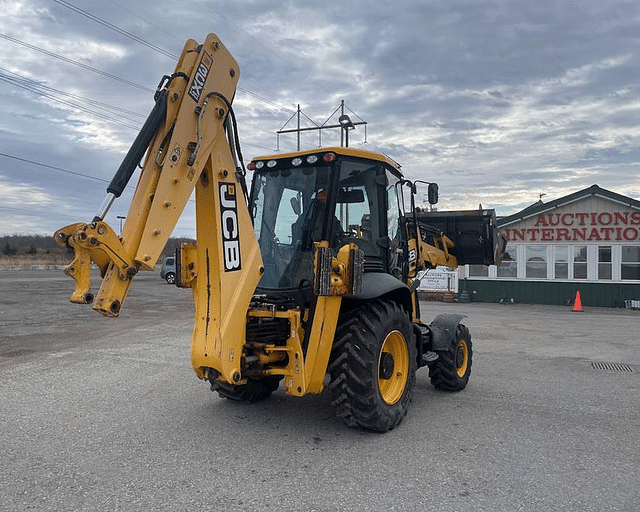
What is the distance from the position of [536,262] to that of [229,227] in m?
18.9

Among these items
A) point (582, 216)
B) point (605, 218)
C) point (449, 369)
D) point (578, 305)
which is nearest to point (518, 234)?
point (582, 216)

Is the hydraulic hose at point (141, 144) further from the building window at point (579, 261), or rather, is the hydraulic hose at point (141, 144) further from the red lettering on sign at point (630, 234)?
the red lettering on sign at point (630, 234)

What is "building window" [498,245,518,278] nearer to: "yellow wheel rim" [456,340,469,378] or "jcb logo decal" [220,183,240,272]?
"yellow wheel rim" [456,340,469,378]

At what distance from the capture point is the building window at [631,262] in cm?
1964

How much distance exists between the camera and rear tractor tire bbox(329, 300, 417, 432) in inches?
190

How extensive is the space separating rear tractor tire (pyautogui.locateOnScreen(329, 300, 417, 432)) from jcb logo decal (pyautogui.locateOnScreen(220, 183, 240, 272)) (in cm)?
120

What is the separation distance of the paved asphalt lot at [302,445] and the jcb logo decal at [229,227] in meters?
1.60

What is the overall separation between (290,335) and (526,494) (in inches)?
86.4

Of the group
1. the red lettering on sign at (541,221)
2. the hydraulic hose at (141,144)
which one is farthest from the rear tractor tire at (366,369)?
the red lettering on sign at (541,221)

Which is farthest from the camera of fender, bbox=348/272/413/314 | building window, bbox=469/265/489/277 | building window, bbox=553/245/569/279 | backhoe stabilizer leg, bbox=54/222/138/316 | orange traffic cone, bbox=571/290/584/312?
building window, bbox=469/265/489/277

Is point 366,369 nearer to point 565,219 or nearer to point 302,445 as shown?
point 302,445

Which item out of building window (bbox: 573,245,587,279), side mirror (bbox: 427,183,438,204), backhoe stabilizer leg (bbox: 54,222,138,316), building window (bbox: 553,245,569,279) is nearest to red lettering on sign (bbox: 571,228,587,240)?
building window (bbox: 573,245,587,279)

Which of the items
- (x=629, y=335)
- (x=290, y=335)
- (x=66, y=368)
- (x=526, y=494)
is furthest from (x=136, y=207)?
(x=629, y=335)

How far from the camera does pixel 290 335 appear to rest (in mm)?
4805
